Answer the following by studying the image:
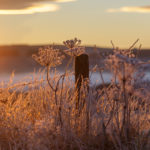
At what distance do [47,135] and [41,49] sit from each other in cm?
99

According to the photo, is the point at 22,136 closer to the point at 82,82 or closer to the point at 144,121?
the point at 82,82

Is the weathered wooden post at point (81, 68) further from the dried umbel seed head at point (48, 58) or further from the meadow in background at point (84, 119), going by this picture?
the dried umbel seed head at point (48, 58)

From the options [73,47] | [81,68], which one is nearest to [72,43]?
[73,47]

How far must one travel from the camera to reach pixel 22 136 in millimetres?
4180

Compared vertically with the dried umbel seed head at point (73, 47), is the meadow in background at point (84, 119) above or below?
below

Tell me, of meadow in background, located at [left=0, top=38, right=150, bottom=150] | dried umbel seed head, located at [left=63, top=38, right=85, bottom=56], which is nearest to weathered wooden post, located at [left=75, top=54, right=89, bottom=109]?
meadow in background, located at [left=0, top=38, right=150, bottom=150]

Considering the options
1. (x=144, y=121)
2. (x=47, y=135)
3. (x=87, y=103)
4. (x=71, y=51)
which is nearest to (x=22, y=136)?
(x=47, y=135)

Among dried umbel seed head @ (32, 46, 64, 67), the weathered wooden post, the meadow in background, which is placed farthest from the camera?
the weathered wooden post

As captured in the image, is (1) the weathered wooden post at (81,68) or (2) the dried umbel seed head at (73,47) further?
(1) the weathered wooden post at (81,68)

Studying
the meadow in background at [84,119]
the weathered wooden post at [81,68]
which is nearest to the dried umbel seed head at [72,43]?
the meadow in background at [84,119]

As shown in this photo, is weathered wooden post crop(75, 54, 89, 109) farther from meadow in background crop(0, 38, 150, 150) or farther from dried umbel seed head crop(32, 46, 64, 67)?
dried umbel seed head crop(32, 46, 64, 67)

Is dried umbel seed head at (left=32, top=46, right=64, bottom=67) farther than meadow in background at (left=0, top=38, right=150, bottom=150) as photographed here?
Yes

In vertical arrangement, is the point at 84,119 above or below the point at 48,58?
below

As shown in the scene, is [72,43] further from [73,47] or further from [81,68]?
[81,68]
